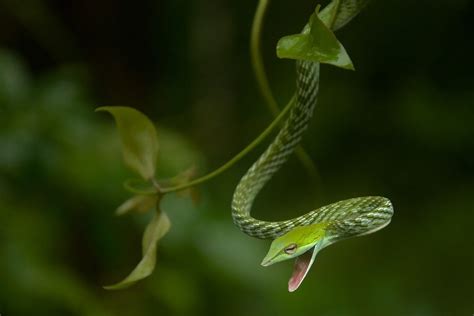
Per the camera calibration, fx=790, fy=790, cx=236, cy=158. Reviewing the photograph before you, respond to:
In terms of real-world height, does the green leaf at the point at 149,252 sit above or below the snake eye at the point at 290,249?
below

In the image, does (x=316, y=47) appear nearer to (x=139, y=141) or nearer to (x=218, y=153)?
(x=139, y=141)

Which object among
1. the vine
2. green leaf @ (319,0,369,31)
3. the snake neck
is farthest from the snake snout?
green leaf @ (319,0,369,31)

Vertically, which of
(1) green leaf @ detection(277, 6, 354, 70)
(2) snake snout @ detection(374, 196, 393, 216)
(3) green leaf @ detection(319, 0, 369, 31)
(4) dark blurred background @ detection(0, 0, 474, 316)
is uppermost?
(1) green leaf @ detection(277, 6, 354, 70)

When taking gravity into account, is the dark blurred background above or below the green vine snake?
below

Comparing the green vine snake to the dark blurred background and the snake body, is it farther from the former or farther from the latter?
the dark blurred background

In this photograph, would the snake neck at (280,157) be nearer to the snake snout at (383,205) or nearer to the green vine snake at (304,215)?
the green vine snake at (304,215)

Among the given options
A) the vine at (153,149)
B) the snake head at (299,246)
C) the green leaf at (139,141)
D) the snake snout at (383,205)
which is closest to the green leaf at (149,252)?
the vine at (153,149)

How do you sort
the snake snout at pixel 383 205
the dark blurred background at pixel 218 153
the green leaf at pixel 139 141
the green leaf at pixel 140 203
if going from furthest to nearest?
the dark blurred background at pixel 218 153 → the green leaf at pixel 140 203 → the green leaf at pixel 139 141 → the snake snout at pixel 383 205
